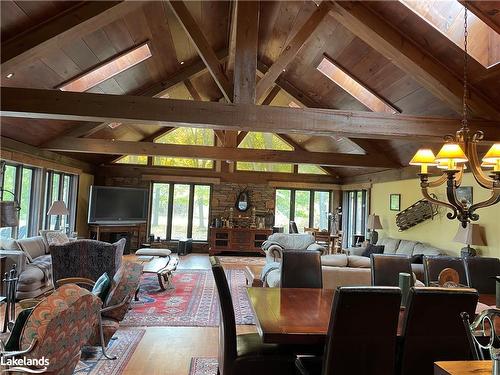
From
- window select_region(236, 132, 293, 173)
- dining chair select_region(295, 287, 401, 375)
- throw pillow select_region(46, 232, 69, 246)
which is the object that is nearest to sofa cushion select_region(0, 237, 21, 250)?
throw pillow select_region(46, 232, 69, 246)

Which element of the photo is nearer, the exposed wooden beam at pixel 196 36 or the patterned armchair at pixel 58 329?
the patterned armchair at pixel 58 329

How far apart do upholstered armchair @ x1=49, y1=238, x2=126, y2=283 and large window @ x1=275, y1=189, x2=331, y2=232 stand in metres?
7.25

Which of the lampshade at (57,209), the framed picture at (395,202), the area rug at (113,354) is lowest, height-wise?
the area rug at (113,354)

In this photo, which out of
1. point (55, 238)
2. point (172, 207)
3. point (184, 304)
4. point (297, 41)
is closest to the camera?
point (297, 41)

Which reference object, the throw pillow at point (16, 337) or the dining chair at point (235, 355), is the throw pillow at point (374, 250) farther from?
the throw pillow at point (16, 337)

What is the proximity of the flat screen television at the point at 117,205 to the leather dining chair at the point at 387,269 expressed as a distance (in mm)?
7562

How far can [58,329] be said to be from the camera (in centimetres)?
184

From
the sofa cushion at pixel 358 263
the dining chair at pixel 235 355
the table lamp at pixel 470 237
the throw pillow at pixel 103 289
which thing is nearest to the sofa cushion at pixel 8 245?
the throw pillow at pixel 103 289

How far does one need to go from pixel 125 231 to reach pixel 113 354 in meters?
7.05

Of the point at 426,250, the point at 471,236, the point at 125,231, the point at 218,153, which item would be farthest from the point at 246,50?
the point at 125,231

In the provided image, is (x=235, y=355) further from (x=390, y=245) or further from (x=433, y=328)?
(x=390, y=245)

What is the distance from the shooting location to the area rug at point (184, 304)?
4402 mm

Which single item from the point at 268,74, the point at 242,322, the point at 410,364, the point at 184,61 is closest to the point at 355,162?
the point at 268,74

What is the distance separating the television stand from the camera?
9281 mm
